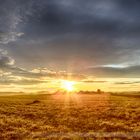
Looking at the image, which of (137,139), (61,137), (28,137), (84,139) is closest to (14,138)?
(28,137)

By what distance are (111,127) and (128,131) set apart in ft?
8.33

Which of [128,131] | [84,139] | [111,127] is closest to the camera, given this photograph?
[84,139]

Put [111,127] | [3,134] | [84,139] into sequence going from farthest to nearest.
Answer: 1. [111,127]
2. [3,134]
3. [84,139]

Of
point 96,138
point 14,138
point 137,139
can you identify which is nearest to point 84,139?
point 96,138

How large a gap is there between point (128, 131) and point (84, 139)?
5587mm

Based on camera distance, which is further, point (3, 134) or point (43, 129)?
point (43, 129)

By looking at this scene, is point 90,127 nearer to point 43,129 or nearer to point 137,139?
point 43,129

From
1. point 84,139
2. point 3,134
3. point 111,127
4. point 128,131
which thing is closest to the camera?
point 84,139

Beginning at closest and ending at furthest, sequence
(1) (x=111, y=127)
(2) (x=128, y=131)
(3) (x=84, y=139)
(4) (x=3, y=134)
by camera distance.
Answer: (3) (x=84, y=139)
(4) (x=3, y=134)
(2) (x=128, y=131)
(1) (x=111, y=127)

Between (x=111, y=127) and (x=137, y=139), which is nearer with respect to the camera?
(x=137, y=139)

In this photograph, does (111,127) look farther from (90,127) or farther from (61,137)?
(61,137)

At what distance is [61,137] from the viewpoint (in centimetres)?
2081

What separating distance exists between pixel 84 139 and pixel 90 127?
6853 millimetres

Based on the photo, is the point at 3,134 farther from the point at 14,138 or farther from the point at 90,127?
the point at 90,127
